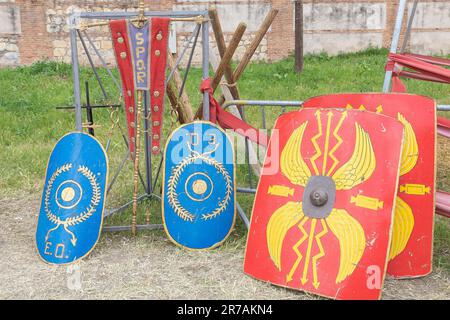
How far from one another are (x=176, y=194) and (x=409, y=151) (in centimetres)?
141

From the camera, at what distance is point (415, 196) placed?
118 inches

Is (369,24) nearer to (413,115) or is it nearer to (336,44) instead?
(336,44)

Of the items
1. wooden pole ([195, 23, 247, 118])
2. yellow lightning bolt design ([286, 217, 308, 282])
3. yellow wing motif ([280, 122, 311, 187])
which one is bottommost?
yellow lightning bolt design ([286, 217, 308, 282])

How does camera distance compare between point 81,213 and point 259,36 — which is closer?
point 81,213

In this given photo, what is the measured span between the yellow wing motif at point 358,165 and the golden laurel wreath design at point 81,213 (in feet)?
4.88

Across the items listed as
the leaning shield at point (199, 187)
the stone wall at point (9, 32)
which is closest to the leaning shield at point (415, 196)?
the leaning shield at point (199, 187)

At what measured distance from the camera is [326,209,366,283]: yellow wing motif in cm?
266

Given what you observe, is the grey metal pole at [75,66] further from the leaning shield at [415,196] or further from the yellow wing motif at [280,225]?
the leaning shield at [415,196]

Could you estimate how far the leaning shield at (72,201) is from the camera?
10.9 ft

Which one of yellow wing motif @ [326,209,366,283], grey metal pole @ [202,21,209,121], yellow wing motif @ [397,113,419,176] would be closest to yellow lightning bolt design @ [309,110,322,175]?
yellow wing motif @ [326,209,366,283]

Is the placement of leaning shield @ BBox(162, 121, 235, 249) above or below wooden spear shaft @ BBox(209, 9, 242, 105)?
below

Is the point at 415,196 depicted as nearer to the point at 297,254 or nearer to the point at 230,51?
the point at 297,254

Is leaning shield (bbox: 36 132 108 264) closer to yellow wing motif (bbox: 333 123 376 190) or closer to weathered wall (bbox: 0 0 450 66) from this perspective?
yellow wing motif (bbox: 333 123 376 190)

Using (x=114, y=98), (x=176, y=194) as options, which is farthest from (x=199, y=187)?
(x=114, y=98)
